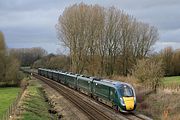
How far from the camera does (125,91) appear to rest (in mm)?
32188

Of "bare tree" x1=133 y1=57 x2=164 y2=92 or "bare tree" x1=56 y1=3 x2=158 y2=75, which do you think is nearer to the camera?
"bare tree" x1=133 y1=57 x2=164 y2=92

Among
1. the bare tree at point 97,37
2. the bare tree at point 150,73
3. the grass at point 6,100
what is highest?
the bare tree at point 97,37

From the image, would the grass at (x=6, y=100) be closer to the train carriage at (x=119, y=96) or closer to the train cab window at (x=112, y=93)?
the train carriage at (x=119, y=96)

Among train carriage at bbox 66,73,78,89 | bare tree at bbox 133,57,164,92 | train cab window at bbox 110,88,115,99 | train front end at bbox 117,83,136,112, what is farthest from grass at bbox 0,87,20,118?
bare tree at bbox 133,57,164,92

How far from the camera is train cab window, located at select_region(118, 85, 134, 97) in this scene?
105 feet

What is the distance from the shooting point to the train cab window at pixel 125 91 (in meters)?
31.9

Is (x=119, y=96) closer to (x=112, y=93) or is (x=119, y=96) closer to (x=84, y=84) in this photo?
(x=112, y=93)

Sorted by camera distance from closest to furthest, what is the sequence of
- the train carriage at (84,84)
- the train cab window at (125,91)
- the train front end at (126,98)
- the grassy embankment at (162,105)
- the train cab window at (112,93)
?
the grassy embankment at (162,105), the train front end at (126,98), the train cab window at (125,91), the train cab window at (112,93), the train carriage at (84,84)

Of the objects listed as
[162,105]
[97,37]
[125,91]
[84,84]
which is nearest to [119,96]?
[125,91]

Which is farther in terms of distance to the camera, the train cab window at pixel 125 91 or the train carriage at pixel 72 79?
the train carriage at pixel 72 79

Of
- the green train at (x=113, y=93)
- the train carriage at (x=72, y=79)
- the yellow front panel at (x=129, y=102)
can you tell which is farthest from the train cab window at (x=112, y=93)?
the train carriage at (x=72, y=79)

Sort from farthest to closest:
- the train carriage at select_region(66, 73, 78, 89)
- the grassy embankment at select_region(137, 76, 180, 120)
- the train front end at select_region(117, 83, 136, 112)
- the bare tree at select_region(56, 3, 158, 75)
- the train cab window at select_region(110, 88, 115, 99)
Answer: the bare tree at select_region(56, 3, 158, 75), the train carriage at select_region(66, 73, 78, 89), the train cab window at select_region(110, 88, 115, 99), the train front end at select_region(117, 83, 136, 112), the grassy embankment at select_region(137, 76, 180, 120)

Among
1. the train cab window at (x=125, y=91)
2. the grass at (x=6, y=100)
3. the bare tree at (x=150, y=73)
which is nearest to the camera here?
the train cab window at (x=125, y=91)

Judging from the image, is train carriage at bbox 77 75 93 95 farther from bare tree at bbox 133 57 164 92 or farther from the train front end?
the train front end
